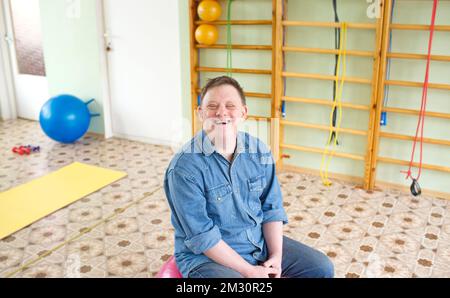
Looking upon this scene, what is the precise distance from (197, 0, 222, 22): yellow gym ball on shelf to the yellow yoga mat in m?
1.51

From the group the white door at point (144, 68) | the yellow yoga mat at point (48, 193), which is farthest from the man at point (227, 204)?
the white door at point (144, 68)

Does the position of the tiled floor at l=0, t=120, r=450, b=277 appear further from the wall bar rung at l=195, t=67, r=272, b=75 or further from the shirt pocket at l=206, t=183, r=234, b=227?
the shirt pocket at l=206, t=183, r=234, b=227

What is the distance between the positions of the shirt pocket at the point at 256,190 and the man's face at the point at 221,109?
8.9 inches

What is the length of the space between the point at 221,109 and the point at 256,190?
353 millimetres

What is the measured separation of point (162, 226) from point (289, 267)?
1.46 m

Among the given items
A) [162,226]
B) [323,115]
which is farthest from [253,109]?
[162,226]

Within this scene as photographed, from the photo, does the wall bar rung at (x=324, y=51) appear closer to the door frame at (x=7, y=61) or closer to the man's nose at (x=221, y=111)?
the man's nose at (x=221, y=111)

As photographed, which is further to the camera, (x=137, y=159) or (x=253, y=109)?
(x=137, y=159)

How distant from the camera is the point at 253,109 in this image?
13.2 ft

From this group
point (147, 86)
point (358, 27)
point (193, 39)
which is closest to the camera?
point (358, 27)

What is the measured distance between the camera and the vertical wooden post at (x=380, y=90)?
313cm

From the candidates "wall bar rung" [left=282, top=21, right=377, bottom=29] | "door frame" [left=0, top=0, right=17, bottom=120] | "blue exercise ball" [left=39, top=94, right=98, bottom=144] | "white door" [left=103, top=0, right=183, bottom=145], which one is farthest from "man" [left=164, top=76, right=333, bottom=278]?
"door frame" [left=0, top=0, right=17, bottom=120]

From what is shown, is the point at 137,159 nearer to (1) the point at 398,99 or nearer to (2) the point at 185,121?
(2) the point at 185,121

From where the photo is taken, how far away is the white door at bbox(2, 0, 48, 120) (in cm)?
525
